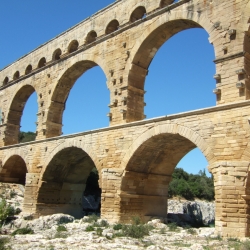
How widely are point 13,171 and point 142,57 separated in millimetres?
10205

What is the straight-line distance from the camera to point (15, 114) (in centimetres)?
1916

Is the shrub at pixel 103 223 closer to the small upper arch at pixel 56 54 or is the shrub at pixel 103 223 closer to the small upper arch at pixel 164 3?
the small upper arch at pixel 164 3

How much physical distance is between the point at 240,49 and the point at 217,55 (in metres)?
0.70

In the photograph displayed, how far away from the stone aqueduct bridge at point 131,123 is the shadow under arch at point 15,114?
54 millimetres

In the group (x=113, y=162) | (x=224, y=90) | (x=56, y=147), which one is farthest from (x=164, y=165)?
(x=56, y=147)

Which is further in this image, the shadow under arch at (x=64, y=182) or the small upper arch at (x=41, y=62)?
the small upper arch at (x=41, y=62)

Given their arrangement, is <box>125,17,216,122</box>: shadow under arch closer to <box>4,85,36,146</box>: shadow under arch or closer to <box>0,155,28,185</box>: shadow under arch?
<box>0,155,28,185</box>: shadow under arch

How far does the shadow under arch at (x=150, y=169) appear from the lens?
34.2 ft

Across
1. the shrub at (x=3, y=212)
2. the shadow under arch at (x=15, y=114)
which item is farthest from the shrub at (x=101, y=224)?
the shadow under arch at (x=15, y=114)

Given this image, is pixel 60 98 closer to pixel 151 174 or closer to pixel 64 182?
pixel 64 182

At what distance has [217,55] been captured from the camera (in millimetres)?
9672

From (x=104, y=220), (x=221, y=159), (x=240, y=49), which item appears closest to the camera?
(x=221, y=159)

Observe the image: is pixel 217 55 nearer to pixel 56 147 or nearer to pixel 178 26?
pixel 178 26

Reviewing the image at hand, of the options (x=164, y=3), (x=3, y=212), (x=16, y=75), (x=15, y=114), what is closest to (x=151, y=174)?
(x=3, y=212)
